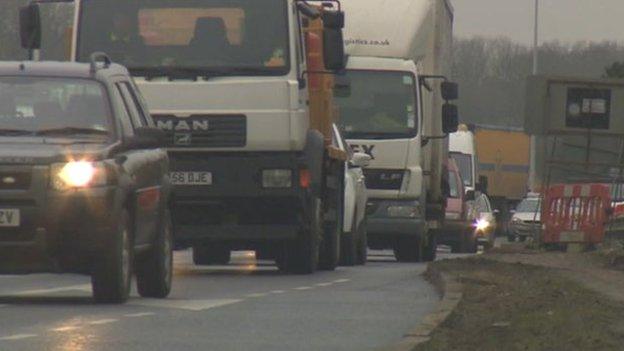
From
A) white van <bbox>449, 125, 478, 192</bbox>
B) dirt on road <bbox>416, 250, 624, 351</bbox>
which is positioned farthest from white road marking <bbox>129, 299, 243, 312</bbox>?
white van <bbox>449, 125, 478, 192</bbox>

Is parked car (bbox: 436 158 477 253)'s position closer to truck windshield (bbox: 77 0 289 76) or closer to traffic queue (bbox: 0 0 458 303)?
traffic queue (bbox: 0 0 458 303)

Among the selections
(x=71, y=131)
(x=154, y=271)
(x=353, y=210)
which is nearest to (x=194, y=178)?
(x=154, y=271)

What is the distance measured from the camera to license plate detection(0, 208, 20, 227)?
15359 millimetres

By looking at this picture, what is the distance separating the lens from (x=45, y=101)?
16500 millimetres

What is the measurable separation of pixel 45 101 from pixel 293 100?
6.17 m

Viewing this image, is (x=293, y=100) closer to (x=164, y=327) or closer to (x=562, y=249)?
(x=164, y=327)

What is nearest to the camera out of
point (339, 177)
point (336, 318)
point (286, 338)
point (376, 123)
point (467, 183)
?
point (286, 338)

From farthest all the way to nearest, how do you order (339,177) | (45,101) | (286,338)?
(339,177) < (45,101) < (286,338)

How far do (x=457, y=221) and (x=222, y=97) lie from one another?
2466cm

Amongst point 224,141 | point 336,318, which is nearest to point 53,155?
point 336,318

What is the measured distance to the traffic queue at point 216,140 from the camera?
15516 mm

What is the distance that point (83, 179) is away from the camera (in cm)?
1550

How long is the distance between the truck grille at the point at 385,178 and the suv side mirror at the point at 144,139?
1526 cm

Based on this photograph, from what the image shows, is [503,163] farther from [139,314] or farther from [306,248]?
[139,314]
